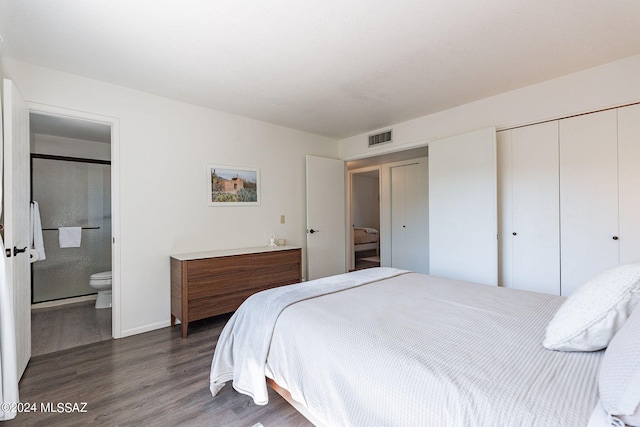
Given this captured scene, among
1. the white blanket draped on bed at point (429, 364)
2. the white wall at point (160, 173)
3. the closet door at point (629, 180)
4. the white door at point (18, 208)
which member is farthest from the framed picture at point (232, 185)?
the closet door at point (629, 180)

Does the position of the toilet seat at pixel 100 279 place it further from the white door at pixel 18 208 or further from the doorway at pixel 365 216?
the doorway at pixel 365 216

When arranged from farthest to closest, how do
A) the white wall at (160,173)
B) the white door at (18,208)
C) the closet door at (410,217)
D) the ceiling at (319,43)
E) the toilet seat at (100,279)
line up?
1. the closet door at (410,217)
2. the toilet seat at (100,279)
3. the white wall at (160,173)
4. the white door at (18,208)
5. the ceiling at (319,43)

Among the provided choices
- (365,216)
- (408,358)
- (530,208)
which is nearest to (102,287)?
(408,358)

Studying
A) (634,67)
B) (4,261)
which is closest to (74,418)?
(4,261)

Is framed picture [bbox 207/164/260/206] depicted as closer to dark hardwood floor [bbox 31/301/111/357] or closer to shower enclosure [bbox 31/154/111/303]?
dark hardwood floor [bbox 31/301/111/357]

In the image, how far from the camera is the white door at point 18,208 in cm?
192

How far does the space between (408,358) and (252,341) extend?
0.93 meters

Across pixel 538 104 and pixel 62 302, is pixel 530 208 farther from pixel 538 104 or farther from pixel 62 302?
pixel 62 302

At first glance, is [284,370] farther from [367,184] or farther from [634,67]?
[367,184]

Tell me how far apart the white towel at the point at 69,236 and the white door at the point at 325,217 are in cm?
317

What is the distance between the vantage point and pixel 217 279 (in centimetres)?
299

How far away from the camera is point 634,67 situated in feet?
7.91

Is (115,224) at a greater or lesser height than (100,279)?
greater

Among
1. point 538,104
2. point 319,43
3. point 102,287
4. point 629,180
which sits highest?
point 319,43
